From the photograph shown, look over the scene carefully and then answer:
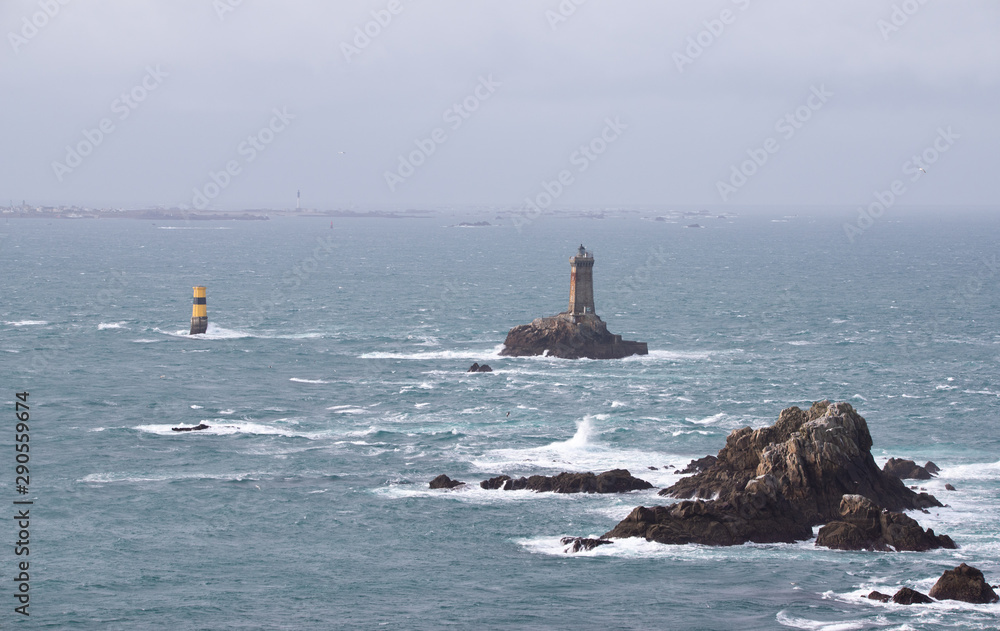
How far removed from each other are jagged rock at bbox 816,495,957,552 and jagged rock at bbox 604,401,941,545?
138 cm

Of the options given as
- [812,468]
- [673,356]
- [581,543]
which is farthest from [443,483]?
[673,356]

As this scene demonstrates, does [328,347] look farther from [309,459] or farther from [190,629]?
[190,629]

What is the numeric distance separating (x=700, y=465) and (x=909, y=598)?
18149 mm

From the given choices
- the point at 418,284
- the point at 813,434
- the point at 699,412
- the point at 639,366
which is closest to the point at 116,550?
the point at 813,434

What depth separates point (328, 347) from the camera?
354 feet

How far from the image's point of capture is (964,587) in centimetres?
4494

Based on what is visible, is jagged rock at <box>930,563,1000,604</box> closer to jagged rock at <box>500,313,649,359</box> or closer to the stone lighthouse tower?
jagged rock at <box>500,313,649,359</box>

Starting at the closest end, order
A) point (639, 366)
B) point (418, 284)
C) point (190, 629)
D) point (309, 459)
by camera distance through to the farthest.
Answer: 1. point (190, 629)
2. point (309, 459)
3. point (639, 366)
4. point (418, 284)

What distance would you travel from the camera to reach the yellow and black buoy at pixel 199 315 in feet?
374

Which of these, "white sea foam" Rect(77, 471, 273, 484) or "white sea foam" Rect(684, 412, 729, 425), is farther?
"white sea foam" Rect(684, 412, 729, 425)

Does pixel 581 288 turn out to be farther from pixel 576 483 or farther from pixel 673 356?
pixel 576 483

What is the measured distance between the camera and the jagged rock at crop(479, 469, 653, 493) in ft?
194

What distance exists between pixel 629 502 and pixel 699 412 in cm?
2154

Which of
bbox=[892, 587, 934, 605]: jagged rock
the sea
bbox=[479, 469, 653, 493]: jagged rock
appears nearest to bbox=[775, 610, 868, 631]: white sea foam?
the sea
